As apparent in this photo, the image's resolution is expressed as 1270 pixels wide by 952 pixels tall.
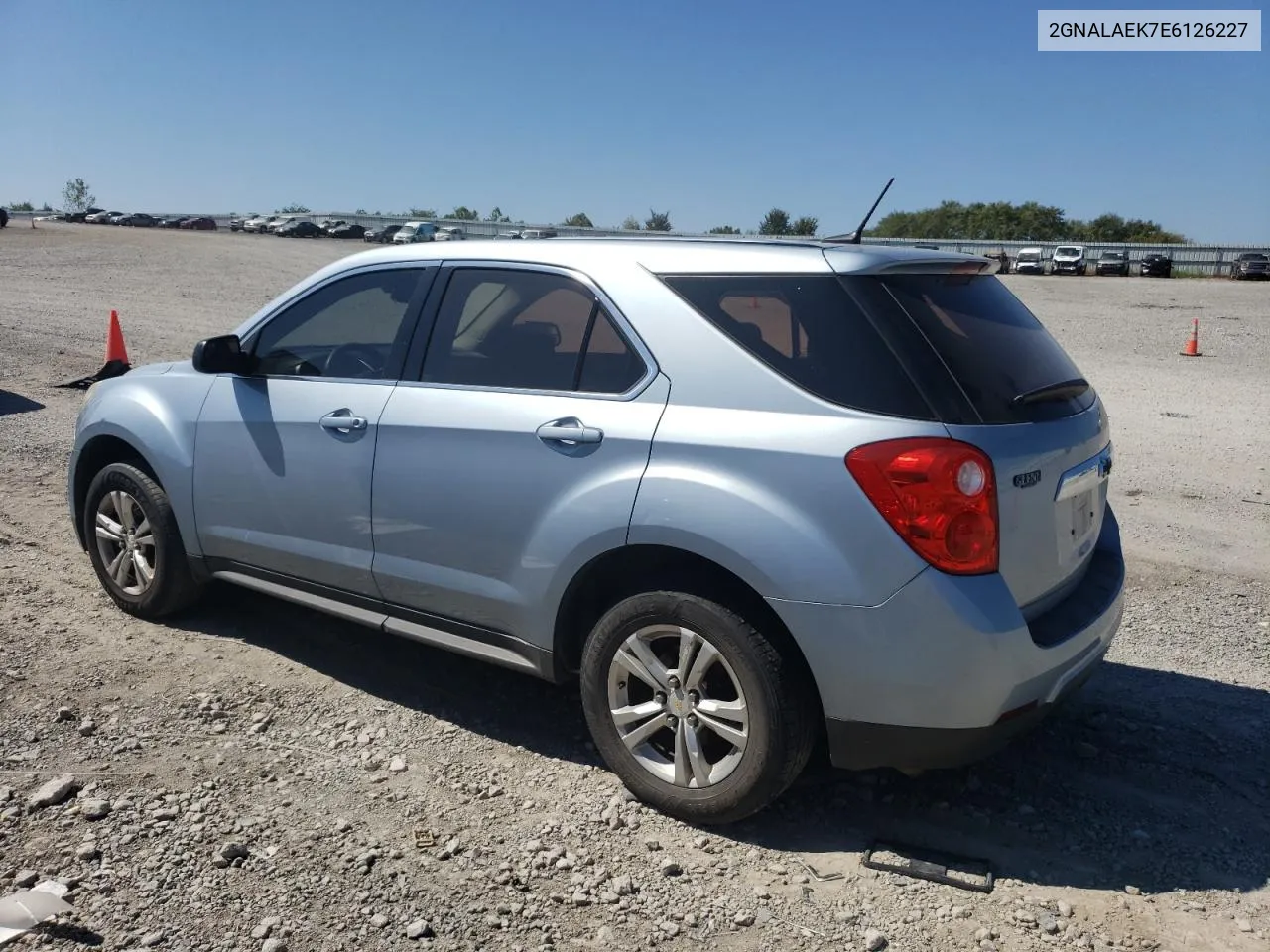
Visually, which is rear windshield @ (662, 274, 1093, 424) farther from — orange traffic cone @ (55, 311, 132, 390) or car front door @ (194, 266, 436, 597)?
orange traffic cone @ (55, 311, 132, 390)

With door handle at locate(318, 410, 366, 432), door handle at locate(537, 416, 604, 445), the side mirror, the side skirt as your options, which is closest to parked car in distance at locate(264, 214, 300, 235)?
the side mirror

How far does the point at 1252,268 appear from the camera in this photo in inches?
1826

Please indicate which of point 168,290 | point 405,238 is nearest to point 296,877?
point 168,290

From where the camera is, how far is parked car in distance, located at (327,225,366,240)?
69125 mm

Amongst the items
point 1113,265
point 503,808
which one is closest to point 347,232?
point 1113,265

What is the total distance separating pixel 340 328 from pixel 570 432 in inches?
63.3

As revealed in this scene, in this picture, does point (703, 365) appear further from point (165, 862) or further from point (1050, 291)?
point (1050, 291)

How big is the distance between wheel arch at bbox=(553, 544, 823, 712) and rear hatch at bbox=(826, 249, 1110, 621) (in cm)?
70

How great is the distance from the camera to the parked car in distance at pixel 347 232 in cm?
6912

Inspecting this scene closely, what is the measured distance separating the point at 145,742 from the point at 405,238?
52.7 m

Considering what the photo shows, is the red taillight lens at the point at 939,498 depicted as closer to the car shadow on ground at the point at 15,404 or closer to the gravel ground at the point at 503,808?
the gravel ground at the point at 503,808

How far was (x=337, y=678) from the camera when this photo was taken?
188 inches

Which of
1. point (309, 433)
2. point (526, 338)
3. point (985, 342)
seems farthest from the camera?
point (309, 433)

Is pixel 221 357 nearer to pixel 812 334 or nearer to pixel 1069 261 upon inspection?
pixel 812 334
